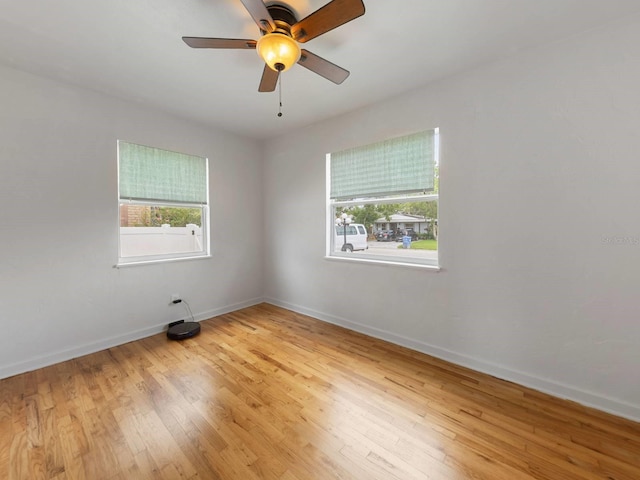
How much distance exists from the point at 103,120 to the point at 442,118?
11.1 feet

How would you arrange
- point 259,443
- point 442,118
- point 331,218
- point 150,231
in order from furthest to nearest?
point 331,218 < point 150,231 < point 442,118 < point 259,443

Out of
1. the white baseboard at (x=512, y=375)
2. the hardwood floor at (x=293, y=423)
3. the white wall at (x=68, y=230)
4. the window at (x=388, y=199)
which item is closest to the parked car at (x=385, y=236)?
the window at (x=388, y=199)

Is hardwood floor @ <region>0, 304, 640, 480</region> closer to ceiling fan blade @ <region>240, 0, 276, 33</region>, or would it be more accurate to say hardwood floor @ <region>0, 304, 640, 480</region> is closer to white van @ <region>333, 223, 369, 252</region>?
white van @ <region>333, 223, 369, 252</region>

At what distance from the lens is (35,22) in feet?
5.63

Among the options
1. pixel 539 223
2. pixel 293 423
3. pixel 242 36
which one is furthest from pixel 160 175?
pixel 539 223

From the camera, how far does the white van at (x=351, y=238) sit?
3.20m

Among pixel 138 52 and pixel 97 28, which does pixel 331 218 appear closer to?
pixel 138 52

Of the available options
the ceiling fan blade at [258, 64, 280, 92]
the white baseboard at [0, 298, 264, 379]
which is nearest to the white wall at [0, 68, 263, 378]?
the white baseboard at [0, 298, 264, 379]

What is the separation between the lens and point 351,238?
130 inches

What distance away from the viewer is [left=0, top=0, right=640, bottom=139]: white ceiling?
1614mm

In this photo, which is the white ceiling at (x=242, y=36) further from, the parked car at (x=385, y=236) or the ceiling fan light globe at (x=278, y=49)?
the parked car at (x=385, y=236)

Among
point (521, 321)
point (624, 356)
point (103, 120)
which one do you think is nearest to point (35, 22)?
point (103, 120)

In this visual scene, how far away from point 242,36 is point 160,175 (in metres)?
1.94

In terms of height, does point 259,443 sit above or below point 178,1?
below
